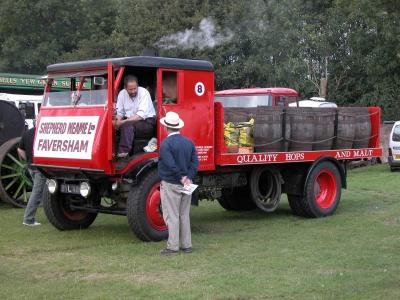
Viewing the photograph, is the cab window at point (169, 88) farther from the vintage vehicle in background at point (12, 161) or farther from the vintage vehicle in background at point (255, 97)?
the vintage vehicle in background at point (255, 97)

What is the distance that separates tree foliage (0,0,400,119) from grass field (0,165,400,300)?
13.6m

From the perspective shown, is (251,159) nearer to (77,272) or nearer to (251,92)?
(77,272)

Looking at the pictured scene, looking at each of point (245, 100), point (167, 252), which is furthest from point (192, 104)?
point (245, 100)

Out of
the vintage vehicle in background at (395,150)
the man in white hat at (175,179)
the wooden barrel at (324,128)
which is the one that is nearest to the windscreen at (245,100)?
the vintage vehicle in background at (395,150)

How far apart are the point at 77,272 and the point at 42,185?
3653mm

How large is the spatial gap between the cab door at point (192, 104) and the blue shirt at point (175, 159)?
0.95m

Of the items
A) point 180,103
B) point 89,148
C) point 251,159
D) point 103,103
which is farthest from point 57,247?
point 251,159

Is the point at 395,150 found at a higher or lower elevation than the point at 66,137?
lower

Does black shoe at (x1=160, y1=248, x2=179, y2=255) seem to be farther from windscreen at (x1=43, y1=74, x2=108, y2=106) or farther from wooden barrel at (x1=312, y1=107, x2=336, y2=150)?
wooden barrel at (x1=312, y1=107, x2=336, y2=150)

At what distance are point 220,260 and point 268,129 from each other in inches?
138

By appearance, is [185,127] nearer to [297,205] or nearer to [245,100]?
[297,205]

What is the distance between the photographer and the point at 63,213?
10.4 metres

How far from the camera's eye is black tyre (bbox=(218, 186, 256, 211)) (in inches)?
488

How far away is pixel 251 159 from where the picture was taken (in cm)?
1059
